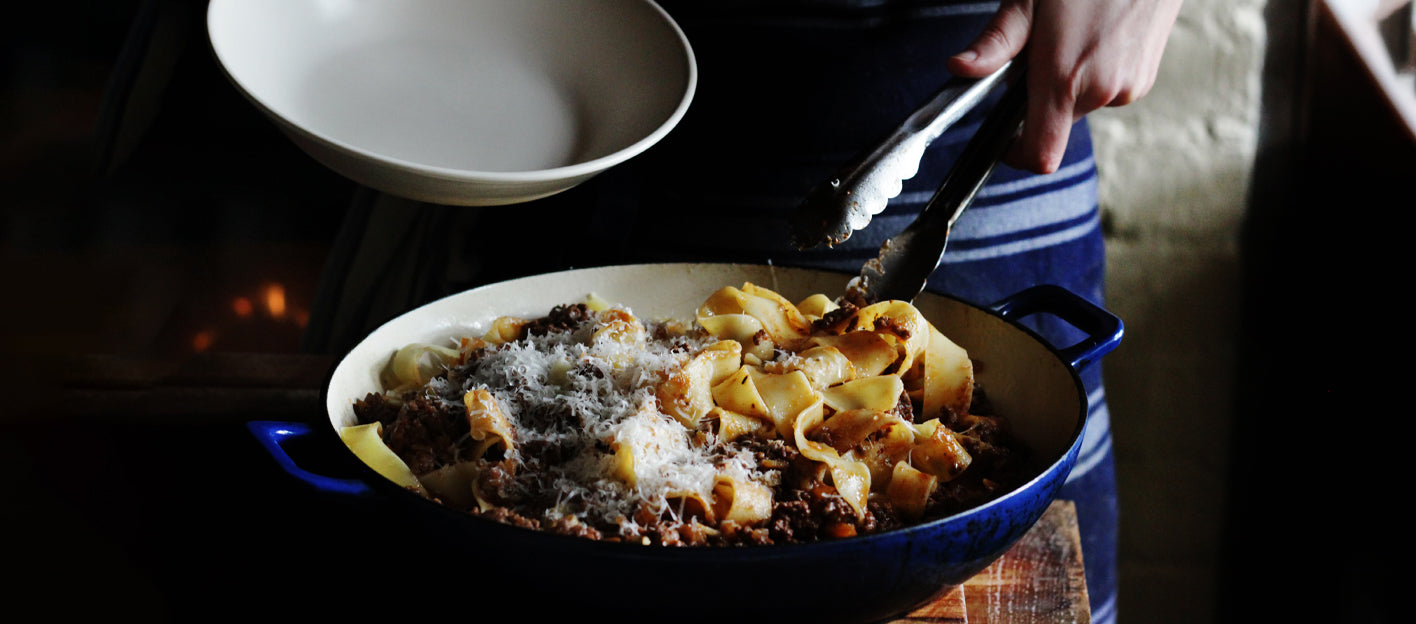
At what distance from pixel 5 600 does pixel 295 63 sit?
1.36 m

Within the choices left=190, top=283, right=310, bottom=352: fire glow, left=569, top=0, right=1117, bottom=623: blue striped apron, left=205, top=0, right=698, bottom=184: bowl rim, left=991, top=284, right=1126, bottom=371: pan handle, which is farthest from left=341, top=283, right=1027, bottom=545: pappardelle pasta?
left=190, top=283, right=310, bottom=352: fire glow

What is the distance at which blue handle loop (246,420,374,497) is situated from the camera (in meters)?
0.89

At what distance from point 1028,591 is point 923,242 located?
0.43 meters

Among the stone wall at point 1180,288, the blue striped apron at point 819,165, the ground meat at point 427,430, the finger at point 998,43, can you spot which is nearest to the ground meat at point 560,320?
the ground meat at point 427,430

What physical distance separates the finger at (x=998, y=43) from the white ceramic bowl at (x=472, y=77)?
35 centimetres

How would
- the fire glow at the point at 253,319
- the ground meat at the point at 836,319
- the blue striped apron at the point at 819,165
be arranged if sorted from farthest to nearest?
1. the fire glow at the point at 253,319
2. the blue striped apron at the point at 819,165
3. the ground meat at the point at 836,319

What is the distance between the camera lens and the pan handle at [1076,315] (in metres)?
1.21

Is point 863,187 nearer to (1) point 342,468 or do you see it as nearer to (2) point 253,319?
(1) point 342,468

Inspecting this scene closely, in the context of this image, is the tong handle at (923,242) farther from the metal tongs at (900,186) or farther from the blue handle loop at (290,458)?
the blue handle loop at (290,458)

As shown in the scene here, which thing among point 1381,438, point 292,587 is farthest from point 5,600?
point 1381,438

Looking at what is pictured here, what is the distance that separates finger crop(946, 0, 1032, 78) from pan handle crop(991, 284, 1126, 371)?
29 centimetres

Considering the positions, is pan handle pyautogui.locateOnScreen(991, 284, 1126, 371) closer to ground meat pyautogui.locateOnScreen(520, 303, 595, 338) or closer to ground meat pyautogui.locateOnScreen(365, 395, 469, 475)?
ground meat pyautogui.locateOnScreen(520, 303, 595, 338)

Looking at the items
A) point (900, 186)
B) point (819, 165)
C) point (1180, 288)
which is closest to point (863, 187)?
point (900, 186)

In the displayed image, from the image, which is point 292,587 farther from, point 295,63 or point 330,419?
point 295,63
